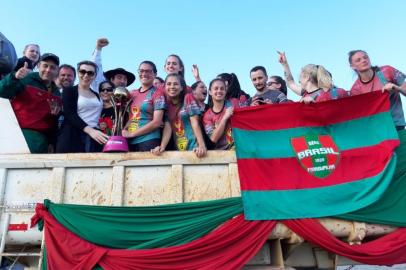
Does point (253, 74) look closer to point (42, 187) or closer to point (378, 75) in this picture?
point (378, 75)

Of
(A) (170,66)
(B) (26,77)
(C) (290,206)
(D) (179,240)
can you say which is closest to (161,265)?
(D) (179,240)

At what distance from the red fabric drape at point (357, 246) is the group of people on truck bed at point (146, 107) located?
3.92 feet

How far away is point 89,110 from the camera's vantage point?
13.3 feet

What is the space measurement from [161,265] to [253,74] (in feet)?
8.79

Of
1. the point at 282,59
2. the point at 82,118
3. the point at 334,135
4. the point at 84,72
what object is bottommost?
the point at 334,135

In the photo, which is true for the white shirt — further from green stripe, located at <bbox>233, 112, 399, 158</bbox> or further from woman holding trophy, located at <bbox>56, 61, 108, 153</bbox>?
green stripe, located at <bbox>233, 112, 399, 158</bbox>

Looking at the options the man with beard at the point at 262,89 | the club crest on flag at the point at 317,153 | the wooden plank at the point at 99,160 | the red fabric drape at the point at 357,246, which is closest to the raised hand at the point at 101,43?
the man with beard at the point at 262,89

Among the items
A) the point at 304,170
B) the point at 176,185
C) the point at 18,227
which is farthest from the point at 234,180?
the point at 18,227

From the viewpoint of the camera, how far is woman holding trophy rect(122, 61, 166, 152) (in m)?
3.86

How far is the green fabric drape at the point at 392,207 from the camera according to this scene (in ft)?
11.0

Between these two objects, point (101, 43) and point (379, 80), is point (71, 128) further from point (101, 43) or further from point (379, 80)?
point (379, 80)

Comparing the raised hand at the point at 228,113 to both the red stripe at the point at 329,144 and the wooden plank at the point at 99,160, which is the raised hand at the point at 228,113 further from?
the red stripe at the point at 329,144

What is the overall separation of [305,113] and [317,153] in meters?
0.46

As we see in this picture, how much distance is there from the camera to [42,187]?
133 inches
